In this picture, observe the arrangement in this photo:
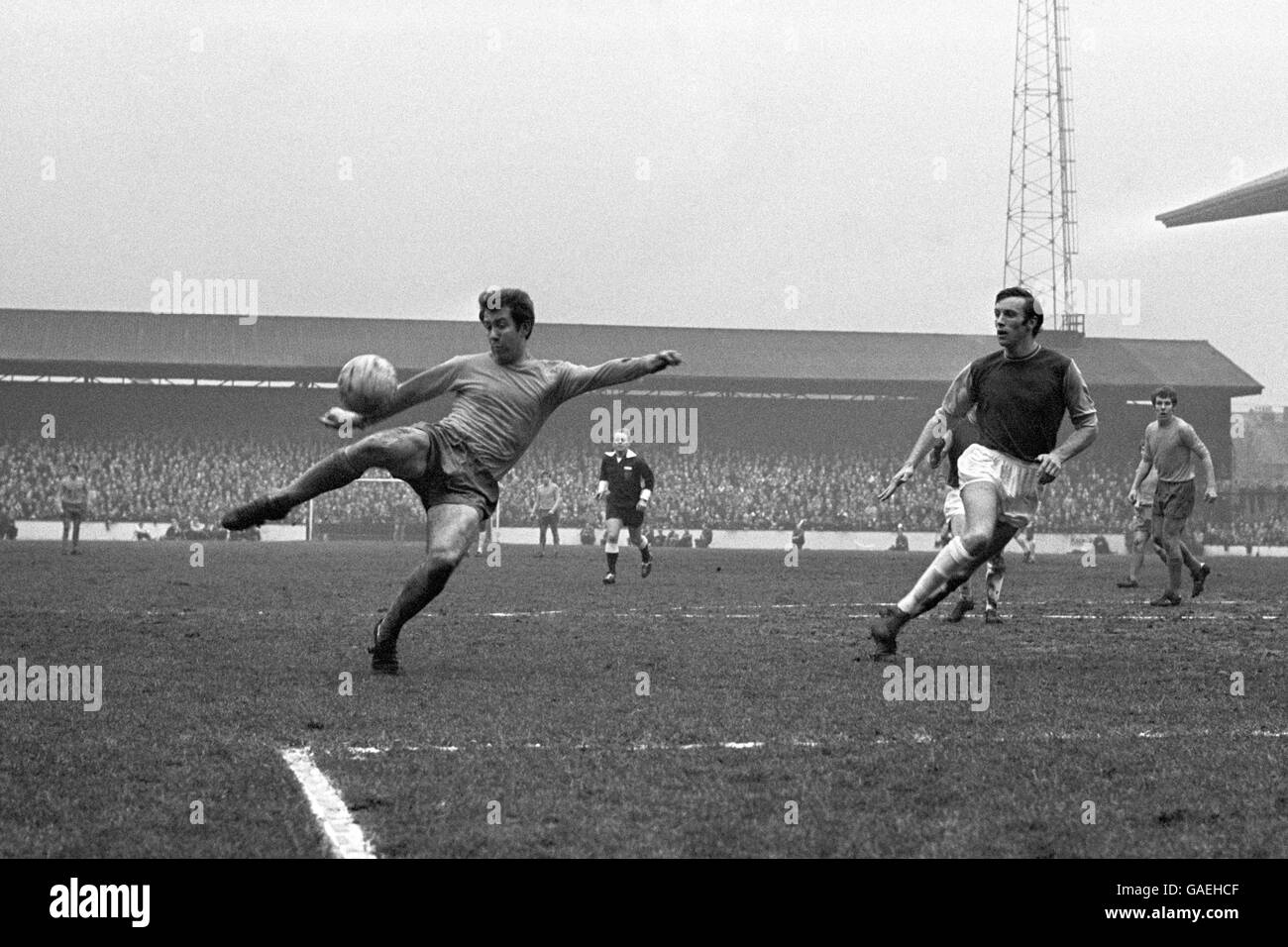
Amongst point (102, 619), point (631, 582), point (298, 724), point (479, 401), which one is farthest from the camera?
point (631, 582)

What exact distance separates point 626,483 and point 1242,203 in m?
42.2

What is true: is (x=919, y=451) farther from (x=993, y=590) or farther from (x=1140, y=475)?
(x=1140, y=475)

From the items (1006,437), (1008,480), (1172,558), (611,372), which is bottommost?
(1172,558)

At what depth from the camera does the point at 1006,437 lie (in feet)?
30.0

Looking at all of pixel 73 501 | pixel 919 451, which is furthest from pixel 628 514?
pixel 73 501

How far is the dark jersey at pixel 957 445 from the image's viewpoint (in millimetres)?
13961

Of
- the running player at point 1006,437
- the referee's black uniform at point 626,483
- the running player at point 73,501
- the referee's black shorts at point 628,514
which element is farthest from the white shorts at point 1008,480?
the running player at point 73,501

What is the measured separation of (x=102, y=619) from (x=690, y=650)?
15.7 feet

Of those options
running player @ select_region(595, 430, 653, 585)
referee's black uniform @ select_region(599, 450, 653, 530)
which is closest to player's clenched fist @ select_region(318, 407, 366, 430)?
running player @ select_region(595, 430, 653, 585)
